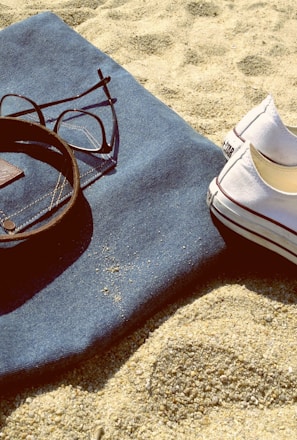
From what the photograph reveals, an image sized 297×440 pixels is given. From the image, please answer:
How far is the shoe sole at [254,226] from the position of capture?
1175 millimetres

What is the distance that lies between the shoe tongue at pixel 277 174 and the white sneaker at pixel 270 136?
27 millimetres

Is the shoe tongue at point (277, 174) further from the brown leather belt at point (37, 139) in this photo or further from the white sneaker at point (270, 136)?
the brown leather belt at point (37, 139)

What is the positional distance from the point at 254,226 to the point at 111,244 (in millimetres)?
294

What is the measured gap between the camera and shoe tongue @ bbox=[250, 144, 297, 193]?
1268mm

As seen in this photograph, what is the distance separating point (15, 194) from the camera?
1228mm

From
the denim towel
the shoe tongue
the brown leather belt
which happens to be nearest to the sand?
the denim towel

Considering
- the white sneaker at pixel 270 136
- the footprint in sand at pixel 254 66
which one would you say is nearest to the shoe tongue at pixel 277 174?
the white sneaker at pixel 270 136

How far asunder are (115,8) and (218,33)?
0.39 metres

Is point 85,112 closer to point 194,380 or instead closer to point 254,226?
point 254,226

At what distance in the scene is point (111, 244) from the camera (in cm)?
119

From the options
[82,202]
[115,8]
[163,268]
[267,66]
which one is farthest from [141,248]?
[115,8]

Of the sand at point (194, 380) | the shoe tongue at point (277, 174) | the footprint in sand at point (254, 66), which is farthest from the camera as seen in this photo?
the footprint in sand at point (254, 66)

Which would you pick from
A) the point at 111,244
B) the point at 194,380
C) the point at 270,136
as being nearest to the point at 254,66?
the point at 270,136

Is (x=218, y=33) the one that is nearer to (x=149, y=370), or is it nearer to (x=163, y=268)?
(x=163, y=268)
